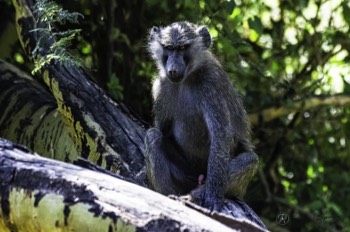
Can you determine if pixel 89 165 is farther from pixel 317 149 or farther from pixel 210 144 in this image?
pixel 317 149

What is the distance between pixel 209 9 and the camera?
28.5ft

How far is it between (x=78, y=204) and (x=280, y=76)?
6618 millimetres

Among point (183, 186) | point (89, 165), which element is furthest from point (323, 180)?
point (89, 165)

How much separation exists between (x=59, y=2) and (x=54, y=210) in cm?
490

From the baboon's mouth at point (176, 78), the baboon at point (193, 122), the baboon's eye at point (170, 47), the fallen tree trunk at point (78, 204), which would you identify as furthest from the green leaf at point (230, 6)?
the fallen tree trunk at point (78, 204)

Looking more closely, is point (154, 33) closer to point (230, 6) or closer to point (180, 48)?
point (180, 48)

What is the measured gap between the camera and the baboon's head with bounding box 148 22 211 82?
278 inches

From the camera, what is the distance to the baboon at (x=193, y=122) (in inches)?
266

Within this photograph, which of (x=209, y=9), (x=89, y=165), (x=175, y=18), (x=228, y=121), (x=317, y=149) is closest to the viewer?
(x=89, y=165)

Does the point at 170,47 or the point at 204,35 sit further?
the point at 204,35

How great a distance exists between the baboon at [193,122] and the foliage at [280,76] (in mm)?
1471

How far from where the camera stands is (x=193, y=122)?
285 inches

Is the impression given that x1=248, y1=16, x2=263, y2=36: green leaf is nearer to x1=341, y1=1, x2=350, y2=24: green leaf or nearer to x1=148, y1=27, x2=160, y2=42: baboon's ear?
x1=341, y1=1, x2=350, y2=24: green leaf

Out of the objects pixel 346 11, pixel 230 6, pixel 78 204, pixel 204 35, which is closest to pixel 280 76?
pixel 346 11
